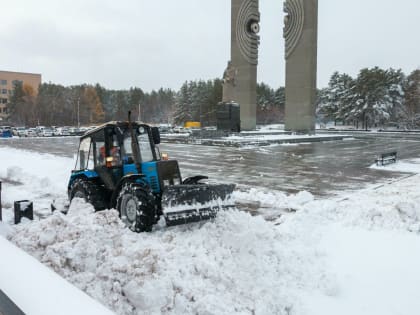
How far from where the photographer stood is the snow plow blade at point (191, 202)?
658 centimetres

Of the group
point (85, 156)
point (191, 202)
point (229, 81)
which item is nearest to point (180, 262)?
point (191, 202)

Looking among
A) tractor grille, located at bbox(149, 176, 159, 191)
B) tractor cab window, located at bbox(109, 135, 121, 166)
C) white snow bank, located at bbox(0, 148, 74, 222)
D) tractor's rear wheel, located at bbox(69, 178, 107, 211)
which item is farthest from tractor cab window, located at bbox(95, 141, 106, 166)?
white snow bank, located at bbox(0, 148, 74, 222)

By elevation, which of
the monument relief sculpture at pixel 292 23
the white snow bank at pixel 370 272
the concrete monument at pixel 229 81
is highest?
the monument relief sculpture at pixel 292 23

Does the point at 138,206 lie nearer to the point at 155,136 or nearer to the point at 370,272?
the point at 155,136

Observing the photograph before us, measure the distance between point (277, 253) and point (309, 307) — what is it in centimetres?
124

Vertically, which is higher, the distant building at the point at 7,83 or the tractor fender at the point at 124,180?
the distant building at the point at 7,83

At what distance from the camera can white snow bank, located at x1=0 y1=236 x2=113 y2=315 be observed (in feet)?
8.42

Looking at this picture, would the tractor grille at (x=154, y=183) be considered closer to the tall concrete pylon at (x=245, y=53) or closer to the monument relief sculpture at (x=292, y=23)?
the monument relief sculpture at (x=292, y=23)

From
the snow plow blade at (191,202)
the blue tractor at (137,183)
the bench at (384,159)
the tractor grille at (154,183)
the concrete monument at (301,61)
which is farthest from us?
the concrete monument at (301,61)

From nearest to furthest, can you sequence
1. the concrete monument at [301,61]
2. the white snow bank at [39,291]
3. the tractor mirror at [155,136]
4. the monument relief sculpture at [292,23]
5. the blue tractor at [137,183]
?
the white snow bank at [39,291], the blue tractor at [137,183], the tractor mirror at [155,136], the concrete monument at [301,61], the monument relief sculpture at [292,23]

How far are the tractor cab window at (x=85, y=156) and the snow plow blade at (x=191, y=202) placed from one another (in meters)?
2.77

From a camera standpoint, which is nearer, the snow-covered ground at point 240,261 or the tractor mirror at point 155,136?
the snow-covered ground at point 240,261

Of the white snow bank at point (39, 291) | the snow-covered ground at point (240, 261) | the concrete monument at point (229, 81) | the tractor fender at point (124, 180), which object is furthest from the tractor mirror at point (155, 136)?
the concrete monument at point (229, 81)

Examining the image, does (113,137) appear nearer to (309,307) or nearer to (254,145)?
(309,307)
